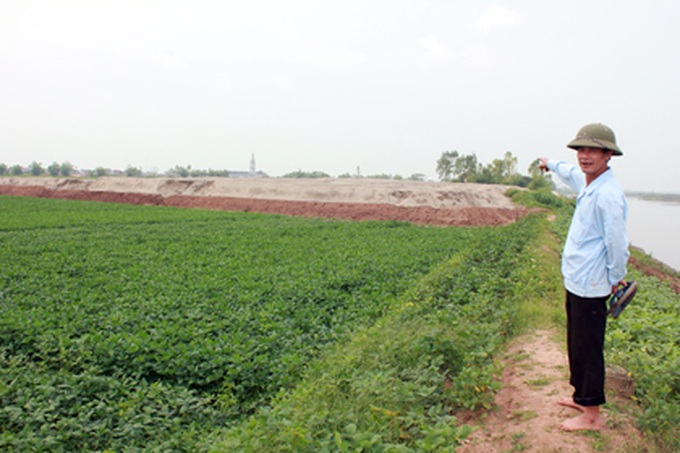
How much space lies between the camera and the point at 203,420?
15.3ft

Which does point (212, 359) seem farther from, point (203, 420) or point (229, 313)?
point (229, 313)

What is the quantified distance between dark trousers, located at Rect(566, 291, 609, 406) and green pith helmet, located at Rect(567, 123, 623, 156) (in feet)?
3.55

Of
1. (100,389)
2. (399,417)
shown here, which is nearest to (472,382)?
(399,417)

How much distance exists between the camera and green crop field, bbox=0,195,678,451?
374 centimetres

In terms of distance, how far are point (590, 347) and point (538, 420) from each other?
0.72 metres

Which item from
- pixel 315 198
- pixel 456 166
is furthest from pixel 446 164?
pixel 315 198

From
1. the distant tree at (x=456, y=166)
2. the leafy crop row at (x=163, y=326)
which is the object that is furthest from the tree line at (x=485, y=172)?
the leafy crop row at (x=163, y=326)

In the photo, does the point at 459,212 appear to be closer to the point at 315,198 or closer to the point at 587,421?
the point at 315,198

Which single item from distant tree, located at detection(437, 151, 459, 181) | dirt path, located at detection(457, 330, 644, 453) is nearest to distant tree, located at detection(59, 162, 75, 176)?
distant tree, located at detection(437, 151, 459, 181)

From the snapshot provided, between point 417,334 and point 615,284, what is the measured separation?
2.13 metres

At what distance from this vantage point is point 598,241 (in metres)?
3.44

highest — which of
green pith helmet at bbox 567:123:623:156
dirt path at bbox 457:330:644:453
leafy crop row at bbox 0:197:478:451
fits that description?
green pith helmet at bbox 567:123:623:156

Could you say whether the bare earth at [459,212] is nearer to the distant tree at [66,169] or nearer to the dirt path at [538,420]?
the dirt path at [538,420]

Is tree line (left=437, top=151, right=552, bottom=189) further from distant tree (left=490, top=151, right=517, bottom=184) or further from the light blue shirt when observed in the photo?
the light blue shirt
